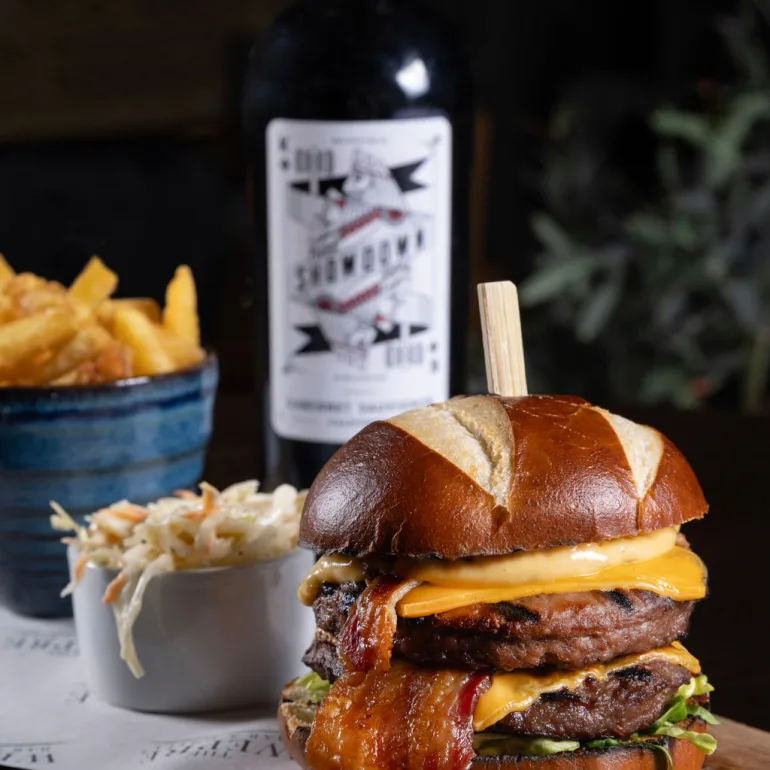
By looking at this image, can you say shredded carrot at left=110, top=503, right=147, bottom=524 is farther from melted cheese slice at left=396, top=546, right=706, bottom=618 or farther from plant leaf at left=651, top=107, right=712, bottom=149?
plant leaf at left=651, top=107, right=712, bottom=149

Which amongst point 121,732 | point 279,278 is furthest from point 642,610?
point 279,278

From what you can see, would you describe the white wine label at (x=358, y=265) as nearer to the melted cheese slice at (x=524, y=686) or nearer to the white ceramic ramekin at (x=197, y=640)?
the white ceramic ramekin at (x=197, y=640)

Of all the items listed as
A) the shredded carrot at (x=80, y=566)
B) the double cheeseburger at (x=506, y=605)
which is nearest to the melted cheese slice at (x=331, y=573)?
the double cheeseburger at (x=506, y=605)

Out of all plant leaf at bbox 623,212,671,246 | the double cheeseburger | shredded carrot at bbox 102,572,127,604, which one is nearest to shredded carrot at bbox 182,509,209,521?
shredded carrot at bbox 102,572,127,604

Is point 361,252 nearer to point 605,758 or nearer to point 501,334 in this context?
point 501,334

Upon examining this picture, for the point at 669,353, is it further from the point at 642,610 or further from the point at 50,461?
the point at 642,610
